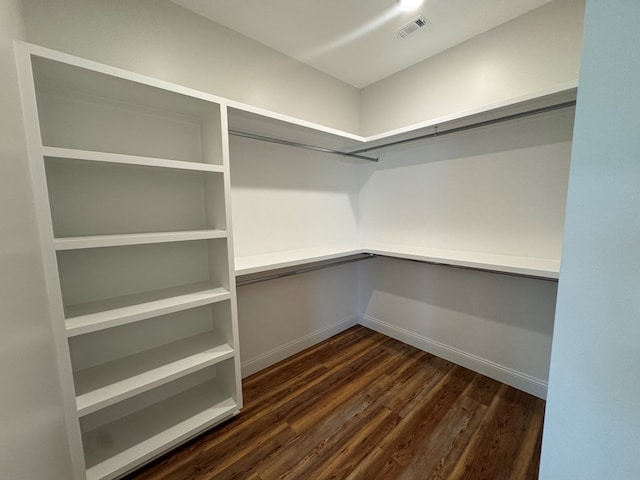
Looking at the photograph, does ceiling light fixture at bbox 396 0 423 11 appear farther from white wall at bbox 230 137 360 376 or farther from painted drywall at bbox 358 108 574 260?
white wall at bbox 230 137 360 376

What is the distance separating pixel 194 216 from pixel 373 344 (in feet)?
6.41

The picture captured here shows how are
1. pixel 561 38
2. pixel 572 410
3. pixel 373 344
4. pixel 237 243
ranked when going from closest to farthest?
pixel 572 410 < pixel 561 38 < pixel 237 243 < pixel 373 344

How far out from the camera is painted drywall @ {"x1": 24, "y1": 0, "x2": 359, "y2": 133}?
117 cm

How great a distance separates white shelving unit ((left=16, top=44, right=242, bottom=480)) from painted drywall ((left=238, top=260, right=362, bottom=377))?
0.33 m

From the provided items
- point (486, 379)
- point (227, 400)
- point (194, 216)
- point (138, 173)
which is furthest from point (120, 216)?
point (486, 379)

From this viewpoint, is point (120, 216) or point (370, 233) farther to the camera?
point (370, 233)

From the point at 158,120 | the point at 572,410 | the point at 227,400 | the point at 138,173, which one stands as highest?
the point at 158,120

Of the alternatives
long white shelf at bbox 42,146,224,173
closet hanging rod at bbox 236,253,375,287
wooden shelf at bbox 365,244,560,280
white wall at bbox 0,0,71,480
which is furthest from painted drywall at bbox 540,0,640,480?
closet hanging rod at bbox 236,253,375,287

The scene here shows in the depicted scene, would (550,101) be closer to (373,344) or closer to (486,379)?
(486,379)

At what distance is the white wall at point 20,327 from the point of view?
0.53 m

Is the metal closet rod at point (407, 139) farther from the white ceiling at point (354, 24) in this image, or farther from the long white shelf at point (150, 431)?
the long white shelf at point (150, 431)

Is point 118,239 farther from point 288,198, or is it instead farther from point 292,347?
point 292,347

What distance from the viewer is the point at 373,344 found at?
238 centimetres

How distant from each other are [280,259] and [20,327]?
1.22 meters
